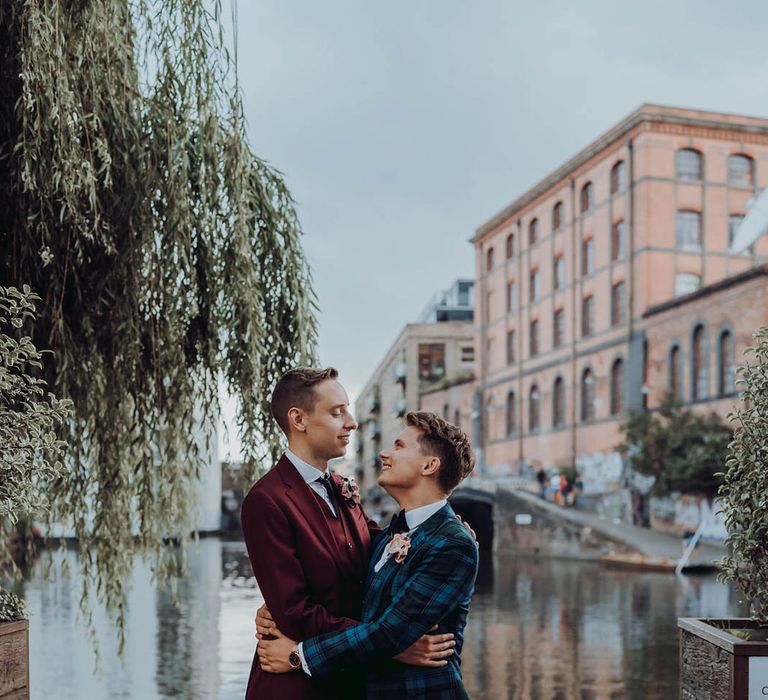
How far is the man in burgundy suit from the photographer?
3.29 m

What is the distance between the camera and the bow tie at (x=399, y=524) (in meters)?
3.42

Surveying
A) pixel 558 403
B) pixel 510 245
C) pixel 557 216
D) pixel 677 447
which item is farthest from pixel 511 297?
pixel 677 447

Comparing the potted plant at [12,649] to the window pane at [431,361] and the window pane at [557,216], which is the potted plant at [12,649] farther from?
the window pane at [431,361]

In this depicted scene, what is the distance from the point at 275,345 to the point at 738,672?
11.7 feet

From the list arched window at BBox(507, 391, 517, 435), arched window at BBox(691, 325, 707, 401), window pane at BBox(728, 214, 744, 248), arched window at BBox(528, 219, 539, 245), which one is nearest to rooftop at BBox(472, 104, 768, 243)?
window pane at BBox(728, 214, 744, 248)

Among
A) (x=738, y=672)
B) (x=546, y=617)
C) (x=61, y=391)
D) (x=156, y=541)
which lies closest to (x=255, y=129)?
(x=61, y=391)

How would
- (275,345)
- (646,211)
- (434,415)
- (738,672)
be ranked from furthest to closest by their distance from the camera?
(646,211)
(275,345)
(738,672)
(434,415)

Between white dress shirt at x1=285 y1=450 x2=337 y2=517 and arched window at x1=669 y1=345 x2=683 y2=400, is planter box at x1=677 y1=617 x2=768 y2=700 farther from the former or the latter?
arched window at x1=669 y1=345 x2=683 y2=400

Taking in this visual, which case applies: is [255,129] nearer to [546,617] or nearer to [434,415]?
[434,415]

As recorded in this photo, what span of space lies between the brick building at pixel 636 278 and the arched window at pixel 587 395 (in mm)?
79

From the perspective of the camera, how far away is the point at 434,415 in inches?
136

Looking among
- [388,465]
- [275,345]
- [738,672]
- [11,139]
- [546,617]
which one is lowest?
[546,617]

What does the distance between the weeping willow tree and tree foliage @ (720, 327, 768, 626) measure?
294 cm

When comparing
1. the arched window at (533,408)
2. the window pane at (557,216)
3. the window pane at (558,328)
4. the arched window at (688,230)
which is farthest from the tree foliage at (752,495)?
the arched window at (533,408)
